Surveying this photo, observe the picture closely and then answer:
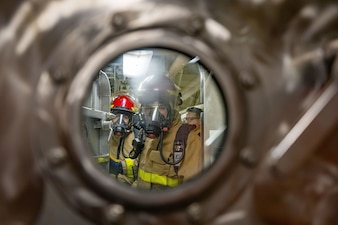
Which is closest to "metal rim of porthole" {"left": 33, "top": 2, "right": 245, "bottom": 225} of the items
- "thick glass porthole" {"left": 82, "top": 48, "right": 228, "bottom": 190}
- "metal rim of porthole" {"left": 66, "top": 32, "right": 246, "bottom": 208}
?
"metal rim of porthole" {"left": 66, "top": 32, "right": 246, "bottom": 208}

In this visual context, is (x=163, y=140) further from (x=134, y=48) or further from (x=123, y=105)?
(x=134, y=48)

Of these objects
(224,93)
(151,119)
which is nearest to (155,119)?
(151,119)

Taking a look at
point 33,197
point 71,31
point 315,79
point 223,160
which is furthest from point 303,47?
point 33,197

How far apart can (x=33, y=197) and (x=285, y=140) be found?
386 mm

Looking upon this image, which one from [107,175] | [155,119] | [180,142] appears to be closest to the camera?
[107,175]

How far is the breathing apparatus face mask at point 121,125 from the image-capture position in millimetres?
1897

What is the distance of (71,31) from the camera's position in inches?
29.3

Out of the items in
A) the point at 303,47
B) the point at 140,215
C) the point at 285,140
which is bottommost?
the point at 140,215

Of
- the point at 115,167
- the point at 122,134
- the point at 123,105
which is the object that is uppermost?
the point at 123,105

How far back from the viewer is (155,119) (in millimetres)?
1839

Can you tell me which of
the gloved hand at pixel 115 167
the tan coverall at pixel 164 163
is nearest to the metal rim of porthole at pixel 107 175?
the tan coverall at pixel 164 163

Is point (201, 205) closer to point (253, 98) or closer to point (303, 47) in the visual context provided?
point (253, 98)

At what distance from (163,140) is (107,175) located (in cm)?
107

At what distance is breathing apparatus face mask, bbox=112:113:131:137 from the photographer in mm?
1897
